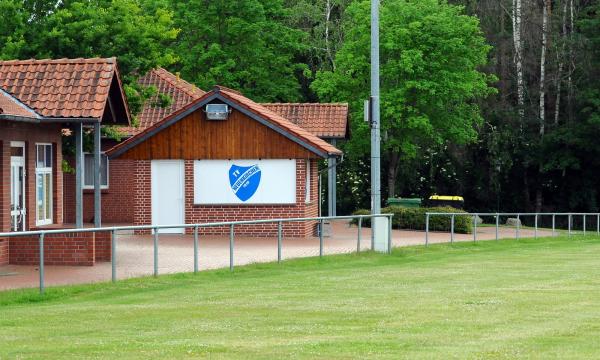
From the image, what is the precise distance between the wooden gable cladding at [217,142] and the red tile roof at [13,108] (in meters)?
11.6

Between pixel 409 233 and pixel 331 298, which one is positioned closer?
pixel 331 298

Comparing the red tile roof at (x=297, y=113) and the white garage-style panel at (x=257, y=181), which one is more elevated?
the red tile roof at (x=297, y=113)

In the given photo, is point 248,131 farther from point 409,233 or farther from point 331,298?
point 331,298

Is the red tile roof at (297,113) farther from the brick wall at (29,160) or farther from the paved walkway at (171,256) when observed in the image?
the brick wall at (29,160)

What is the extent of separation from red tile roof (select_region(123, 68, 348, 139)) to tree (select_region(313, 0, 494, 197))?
6.44m

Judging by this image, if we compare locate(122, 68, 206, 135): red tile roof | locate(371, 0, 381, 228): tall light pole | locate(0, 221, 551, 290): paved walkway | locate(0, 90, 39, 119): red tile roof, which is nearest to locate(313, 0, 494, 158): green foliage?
locate(122, 68, 206, 135): red tile roof

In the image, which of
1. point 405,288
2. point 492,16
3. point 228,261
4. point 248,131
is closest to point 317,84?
point 492,16

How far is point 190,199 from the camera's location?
4009 centimetres

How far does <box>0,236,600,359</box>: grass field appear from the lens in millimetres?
13406

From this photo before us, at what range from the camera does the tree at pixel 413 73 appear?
5569cm

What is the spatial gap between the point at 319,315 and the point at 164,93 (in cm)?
3348

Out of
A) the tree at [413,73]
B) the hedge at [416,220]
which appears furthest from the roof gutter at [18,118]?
the tree at [413,73]

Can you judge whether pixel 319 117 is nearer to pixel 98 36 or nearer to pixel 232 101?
pixel 232 101

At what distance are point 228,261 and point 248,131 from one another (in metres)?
12.8
